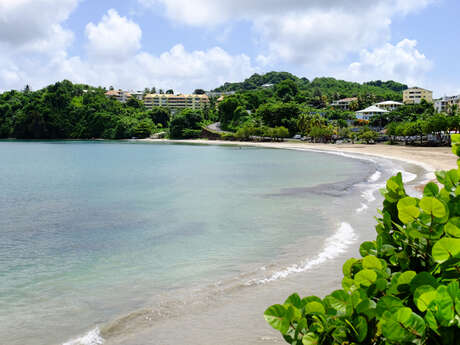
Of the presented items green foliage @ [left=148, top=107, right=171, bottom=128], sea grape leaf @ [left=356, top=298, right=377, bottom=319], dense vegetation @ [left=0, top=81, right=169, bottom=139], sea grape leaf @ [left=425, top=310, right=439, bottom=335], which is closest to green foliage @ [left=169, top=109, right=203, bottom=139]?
dense vegetation @ [left=0, top=81, right=169, bottom=139]

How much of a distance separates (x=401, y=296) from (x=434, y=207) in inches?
21.2

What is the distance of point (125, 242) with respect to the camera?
1399 centimetres

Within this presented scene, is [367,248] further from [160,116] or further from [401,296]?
[160,116]

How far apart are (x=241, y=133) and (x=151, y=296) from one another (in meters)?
105

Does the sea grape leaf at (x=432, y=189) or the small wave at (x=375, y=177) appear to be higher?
the sea grape leaf at (x=432, y=189)

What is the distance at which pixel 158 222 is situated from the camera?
56.9ft

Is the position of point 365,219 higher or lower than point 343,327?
lower

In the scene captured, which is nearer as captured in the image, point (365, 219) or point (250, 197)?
point (365, 219)

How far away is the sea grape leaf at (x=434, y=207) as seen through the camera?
2271mm

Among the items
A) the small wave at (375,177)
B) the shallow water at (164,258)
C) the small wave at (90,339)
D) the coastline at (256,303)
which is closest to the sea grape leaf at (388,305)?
the coastline at (256,303)

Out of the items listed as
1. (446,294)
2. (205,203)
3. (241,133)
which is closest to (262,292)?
(446,294)

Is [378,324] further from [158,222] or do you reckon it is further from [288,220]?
[158,222]

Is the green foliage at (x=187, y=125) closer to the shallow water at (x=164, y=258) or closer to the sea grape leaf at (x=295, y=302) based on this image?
the shallow water at (x=164, y=258)

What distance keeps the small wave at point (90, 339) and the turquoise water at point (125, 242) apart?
0.23 m
